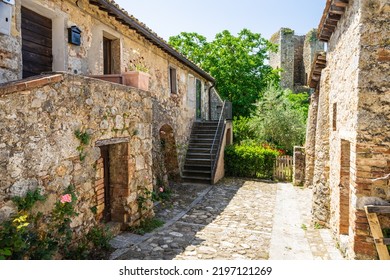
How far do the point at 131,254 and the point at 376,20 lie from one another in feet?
17.0

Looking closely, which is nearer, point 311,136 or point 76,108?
point 76,108

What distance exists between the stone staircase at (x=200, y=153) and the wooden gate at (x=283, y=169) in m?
2.80

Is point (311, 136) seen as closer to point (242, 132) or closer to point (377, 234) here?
point (377, 234)

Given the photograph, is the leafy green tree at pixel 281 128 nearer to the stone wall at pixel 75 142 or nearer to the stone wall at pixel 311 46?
the stone wall at pixel 311 46

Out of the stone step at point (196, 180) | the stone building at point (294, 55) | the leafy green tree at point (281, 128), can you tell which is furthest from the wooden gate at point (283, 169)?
the stone building at point (294, 55)

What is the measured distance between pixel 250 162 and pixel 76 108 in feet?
30.4

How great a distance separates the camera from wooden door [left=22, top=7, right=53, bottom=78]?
480cm

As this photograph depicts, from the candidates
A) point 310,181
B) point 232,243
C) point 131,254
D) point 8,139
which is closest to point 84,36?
point 8,139

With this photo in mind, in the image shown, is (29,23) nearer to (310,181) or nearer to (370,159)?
(370,159)

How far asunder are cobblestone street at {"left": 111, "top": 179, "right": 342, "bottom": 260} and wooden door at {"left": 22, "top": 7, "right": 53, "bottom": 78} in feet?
11.5

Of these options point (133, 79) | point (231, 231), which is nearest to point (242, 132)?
point (231, 231)

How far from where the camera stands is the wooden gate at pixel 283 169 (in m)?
11.9

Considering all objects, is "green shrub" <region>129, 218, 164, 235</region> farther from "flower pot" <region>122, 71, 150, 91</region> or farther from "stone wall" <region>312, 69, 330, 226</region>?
"stone wall" <region>312, 69, 330, 226</region>

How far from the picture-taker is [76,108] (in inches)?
159
